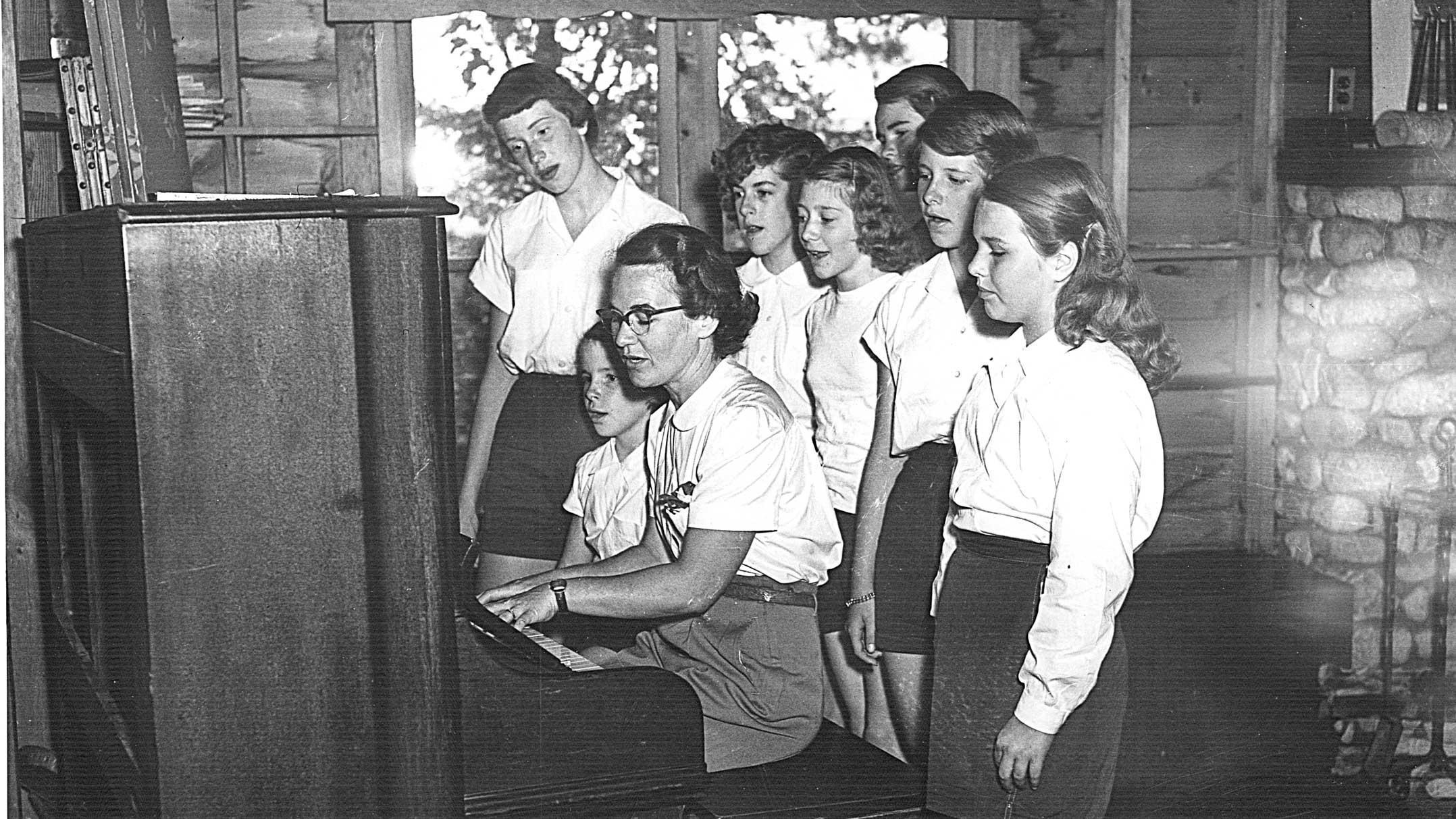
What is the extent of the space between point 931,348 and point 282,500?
1.19 meters

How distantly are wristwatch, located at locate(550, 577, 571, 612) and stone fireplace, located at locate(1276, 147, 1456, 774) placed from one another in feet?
6.23

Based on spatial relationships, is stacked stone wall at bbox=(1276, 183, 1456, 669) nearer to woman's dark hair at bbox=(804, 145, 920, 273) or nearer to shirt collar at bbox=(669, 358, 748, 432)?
woman's dark hair at bbox=(804, 145, 920, 273)

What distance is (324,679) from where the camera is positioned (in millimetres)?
1424

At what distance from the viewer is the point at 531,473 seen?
2723 mm

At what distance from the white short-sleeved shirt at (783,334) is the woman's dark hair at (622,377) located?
483 millimetres

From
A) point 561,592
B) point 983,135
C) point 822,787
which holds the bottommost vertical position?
point 822,787

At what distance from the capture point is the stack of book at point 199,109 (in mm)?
2826

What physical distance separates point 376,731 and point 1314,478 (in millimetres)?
2504

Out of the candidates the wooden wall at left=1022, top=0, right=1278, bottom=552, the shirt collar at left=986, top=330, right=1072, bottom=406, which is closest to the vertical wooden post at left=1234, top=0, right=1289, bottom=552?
the wooden wall at left=1022, top=0, right=1278, bottom=552

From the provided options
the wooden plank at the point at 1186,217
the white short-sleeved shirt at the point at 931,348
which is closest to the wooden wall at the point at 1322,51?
the wooden plank at the point at 1186,217

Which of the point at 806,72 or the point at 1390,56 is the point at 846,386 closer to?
the point at 806,72

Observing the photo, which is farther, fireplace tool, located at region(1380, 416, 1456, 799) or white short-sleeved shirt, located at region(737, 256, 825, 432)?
fireplace tool, located at region(1380, 416, 1456, 799)


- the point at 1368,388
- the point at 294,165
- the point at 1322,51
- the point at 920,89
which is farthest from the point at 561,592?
the point at 1322,51

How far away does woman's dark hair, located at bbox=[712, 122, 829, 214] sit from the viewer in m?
2.64
